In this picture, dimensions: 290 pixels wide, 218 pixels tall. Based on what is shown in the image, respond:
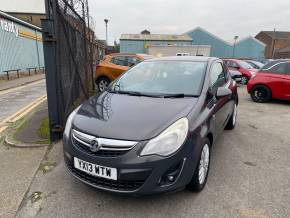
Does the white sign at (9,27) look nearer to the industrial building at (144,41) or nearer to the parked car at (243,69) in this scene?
the parked car at (243,69)

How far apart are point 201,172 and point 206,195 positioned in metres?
0.26

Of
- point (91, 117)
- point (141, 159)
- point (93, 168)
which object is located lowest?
point (93, 168)

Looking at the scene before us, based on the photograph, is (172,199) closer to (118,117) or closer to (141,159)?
(141,159)

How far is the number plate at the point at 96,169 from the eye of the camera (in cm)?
266

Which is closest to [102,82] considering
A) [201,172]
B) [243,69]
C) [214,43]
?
[201,172]

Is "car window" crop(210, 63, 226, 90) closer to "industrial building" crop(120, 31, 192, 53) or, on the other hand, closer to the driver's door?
the driver's door

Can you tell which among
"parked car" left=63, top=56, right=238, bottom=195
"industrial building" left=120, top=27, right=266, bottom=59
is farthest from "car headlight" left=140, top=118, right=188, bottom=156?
"industrial building" left=120, top=27, right=266, bottom=59

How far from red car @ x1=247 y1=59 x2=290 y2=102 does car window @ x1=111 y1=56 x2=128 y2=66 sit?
4.60m

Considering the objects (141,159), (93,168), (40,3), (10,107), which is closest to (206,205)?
(141,159)

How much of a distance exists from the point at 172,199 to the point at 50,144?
2.52m

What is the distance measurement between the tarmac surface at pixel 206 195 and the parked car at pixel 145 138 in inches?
10.0

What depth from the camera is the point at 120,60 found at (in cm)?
1046

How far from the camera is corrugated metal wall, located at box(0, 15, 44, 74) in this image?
17453 mm

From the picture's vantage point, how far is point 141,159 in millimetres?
2580
